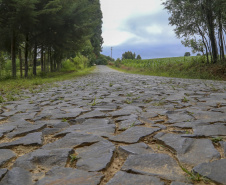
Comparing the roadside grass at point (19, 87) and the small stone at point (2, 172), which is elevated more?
the roadside grass at point (19, 87)

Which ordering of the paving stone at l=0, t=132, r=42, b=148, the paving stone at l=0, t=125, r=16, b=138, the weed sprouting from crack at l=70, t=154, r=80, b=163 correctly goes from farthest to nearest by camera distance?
the paving stone at l=0, t=125, r=16, b=138, the paving stone at l=0, t=132, r=42, b=148, the weed sprouting from crack at l=70, t=154, r=80, b=163

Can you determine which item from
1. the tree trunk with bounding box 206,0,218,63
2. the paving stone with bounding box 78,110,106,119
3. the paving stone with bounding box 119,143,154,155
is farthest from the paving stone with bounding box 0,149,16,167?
the tree trunk with bounding box 206,0,218,63

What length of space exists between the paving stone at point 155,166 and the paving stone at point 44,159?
1.65ft

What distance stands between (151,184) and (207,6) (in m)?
14.4

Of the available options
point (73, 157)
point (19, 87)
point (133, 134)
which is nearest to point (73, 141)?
point (73, 157)

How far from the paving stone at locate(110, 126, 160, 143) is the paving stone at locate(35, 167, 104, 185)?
653mm

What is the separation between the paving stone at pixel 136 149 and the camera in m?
1.71

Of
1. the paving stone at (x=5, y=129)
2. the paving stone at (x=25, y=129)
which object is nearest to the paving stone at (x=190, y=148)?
the paving stone at (x=25, y=129)

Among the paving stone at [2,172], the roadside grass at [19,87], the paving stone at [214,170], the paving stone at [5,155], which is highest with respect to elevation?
the roadside grass at [19,87]

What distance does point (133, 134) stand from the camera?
216cm

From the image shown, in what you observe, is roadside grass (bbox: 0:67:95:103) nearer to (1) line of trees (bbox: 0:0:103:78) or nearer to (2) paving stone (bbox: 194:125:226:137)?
(1) line of trees (bbox: 0:0:103:78)

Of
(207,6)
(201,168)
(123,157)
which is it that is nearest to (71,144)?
(123,157)

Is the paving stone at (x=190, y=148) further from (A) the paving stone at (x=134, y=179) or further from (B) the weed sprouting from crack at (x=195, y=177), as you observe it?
(A) the paving stone at (x=134, y=179)

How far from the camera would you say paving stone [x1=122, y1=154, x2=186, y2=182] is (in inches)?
52.8
